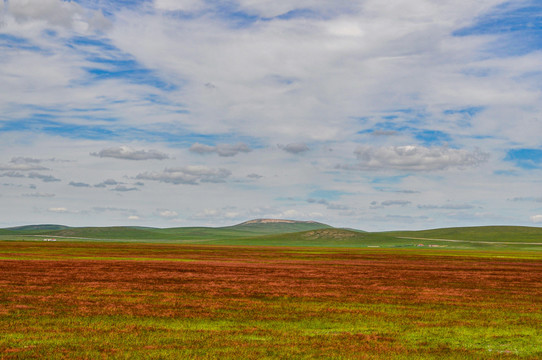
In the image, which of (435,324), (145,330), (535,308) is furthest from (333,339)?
(535,308)

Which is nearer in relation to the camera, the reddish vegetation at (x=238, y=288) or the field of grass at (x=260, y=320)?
the field of grass at (x=260, y=320)

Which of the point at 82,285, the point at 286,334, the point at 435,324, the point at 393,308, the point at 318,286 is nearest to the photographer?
the point at 286,334

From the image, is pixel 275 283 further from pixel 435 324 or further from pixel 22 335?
pixel 22 335

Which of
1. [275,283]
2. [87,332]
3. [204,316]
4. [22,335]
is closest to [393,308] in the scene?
[204,316]

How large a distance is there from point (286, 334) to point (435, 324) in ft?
26.5

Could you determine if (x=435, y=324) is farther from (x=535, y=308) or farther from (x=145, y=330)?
(x=145, y=330)

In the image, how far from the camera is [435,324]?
23438 mm

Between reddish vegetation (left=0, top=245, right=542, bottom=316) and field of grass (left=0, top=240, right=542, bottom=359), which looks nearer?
field of grass (left=0, top=240, right=542, bottom=359)

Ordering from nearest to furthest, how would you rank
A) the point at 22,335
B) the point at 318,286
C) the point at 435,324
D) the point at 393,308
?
the point at 22,335 → the point at 435,324 → the point at 393,308 → the point at 318,286

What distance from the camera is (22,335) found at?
19.0 meters

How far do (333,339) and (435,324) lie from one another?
673 cm

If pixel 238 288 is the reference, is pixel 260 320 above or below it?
above

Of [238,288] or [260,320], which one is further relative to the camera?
[238,288]

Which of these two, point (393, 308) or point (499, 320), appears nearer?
point (499, 320)
